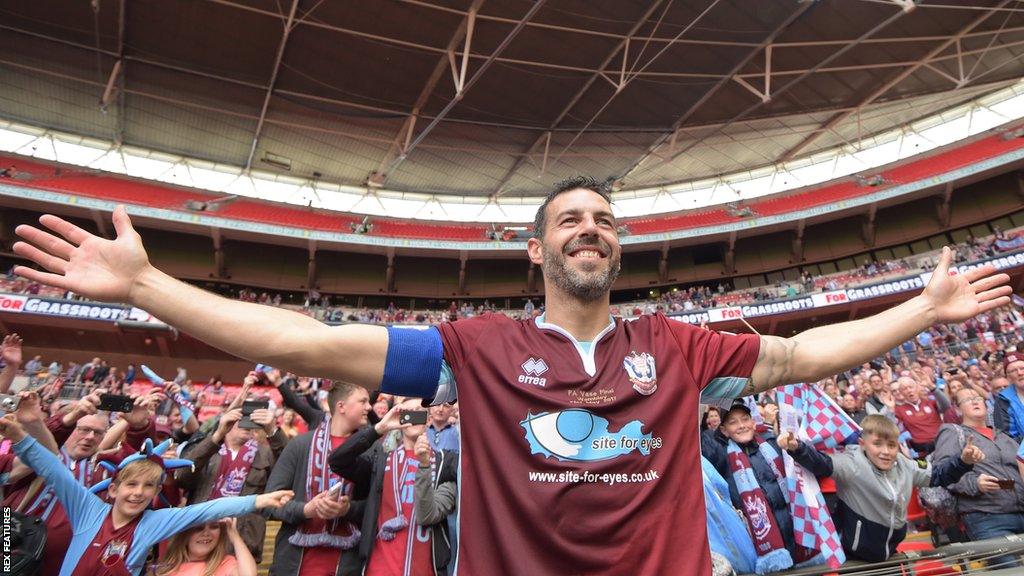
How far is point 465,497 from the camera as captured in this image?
1394 millimetres

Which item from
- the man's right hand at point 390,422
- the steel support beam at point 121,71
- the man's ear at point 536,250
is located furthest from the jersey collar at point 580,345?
the steel support beam at point 121,71

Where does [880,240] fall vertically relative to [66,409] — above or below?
above

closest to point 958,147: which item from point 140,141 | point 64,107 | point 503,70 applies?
point 503,70

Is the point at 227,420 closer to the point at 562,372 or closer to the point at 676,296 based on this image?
the point at 562,372

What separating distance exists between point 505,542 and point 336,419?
10.6ft

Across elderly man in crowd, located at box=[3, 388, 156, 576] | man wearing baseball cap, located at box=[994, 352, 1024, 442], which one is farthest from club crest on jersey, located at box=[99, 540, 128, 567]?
man wearing baseball cap, located at box=[994, 352, 1024, 442]

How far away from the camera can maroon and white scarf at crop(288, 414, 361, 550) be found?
3.56 m

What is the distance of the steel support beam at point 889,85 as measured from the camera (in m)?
17.5

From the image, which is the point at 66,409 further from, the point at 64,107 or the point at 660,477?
the point at 64,107

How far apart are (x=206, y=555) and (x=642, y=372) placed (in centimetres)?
313

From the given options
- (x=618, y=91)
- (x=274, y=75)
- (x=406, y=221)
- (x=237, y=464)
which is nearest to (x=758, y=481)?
(x=237, y=464)

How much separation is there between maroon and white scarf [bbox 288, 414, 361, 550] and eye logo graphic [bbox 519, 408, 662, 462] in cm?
275

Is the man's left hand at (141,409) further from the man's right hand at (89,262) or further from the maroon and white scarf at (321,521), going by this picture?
the man's right hand at (89,262)

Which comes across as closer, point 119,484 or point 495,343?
point 495,343
